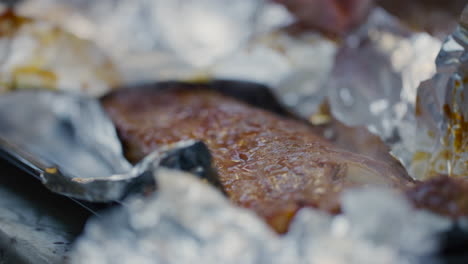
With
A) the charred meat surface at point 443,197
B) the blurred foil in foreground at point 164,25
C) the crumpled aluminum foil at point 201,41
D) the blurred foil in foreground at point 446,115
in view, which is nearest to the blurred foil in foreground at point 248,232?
the charred meat surface at point 443,197

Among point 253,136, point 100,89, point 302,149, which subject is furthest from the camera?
point 100,89

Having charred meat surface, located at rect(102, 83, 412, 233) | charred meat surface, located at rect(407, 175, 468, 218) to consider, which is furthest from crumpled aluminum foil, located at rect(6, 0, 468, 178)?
charred meat surface, located at rect(407, 175, 468, 218)

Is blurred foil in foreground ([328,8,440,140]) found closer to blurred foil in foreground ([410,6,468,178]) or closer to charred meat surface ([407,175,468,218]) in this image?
blurred foil in foreground ([410,6,468,178])

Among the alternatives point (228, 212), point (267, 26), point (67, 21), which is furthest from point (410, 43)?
point (67, 21)

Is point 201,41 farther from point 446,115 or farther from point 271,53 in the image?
point 446,115

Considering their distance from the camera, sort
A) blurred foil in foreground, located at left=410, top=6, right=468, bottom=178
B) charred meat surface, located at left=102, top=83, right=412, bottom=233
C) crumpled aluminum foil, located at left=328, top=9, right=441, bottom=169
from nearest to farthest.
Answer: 1. charred meat surface, located at left=102, top=83, right=412, bottom=233
2. blurred foil in foreground, located at left=410, top=6, right=468, bottom=178
3. crumpled aluminum foil, located at left=328, top=9, right=441, bottom=169

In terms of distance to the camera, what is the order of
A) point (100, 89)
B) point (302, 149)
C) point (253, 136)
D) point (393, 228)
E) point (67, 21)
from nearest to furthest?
A: point (393, 228) < point (302, 149) < point (253, 136) < point (100, 89) < point (67, 21)

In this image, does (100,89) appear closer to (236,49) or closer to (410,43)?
(236,49)

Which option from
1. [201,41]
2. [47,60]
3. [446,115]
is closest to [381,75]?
[446,115]

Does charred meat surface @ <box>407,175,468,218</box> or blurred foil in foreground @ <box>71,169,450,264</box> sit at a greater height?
charred meat surface @ <box>407,175,468,218</box>
